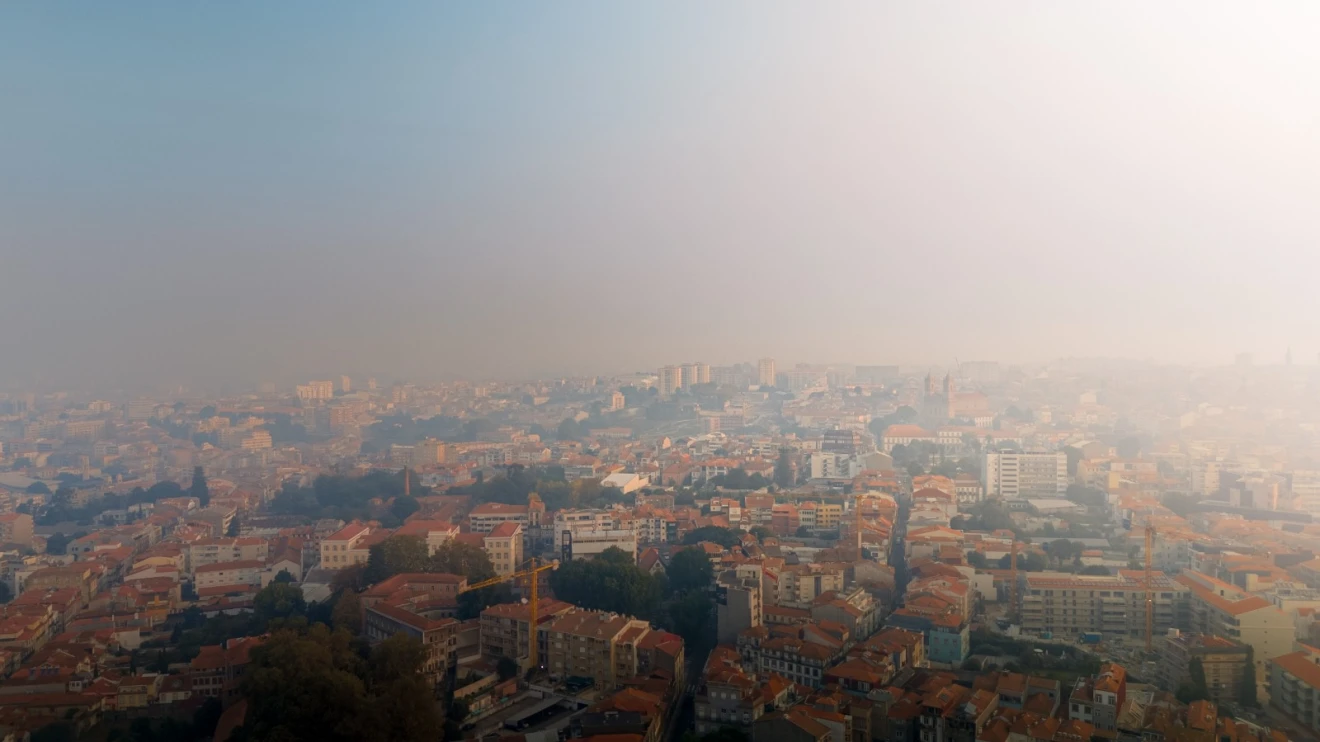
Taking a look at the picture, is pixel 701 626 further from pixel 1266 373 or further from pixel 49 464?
pixel 49 464

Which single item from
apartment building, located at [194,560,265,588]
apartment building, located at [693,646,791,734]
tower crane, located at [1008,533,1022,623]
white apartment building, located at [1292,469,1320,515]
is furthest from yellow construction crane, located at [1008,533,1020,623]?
apartment building, located at [194,560,265,588]

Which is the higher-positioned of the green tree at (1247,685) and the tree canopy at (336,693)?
the tree canopy at (336,693)

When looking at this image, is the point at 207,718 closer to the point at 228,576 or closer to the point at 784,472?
the point at 228,576

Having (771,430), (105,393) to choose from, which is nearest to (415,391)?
(105,393)

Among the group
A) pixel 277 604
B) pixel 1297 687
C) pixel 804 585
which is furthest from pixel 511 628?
pixel 1297 687

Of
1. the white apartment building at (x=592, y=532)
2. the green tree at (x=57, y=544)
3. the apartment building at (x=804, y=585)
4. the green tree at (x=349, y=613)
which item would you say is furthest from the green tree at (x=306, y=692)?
the green tree at (x=57, y=544)

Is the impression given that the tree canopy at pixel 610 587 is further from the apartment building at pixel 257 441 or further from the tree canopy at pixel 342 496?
the apartment building at pixel 257 441
